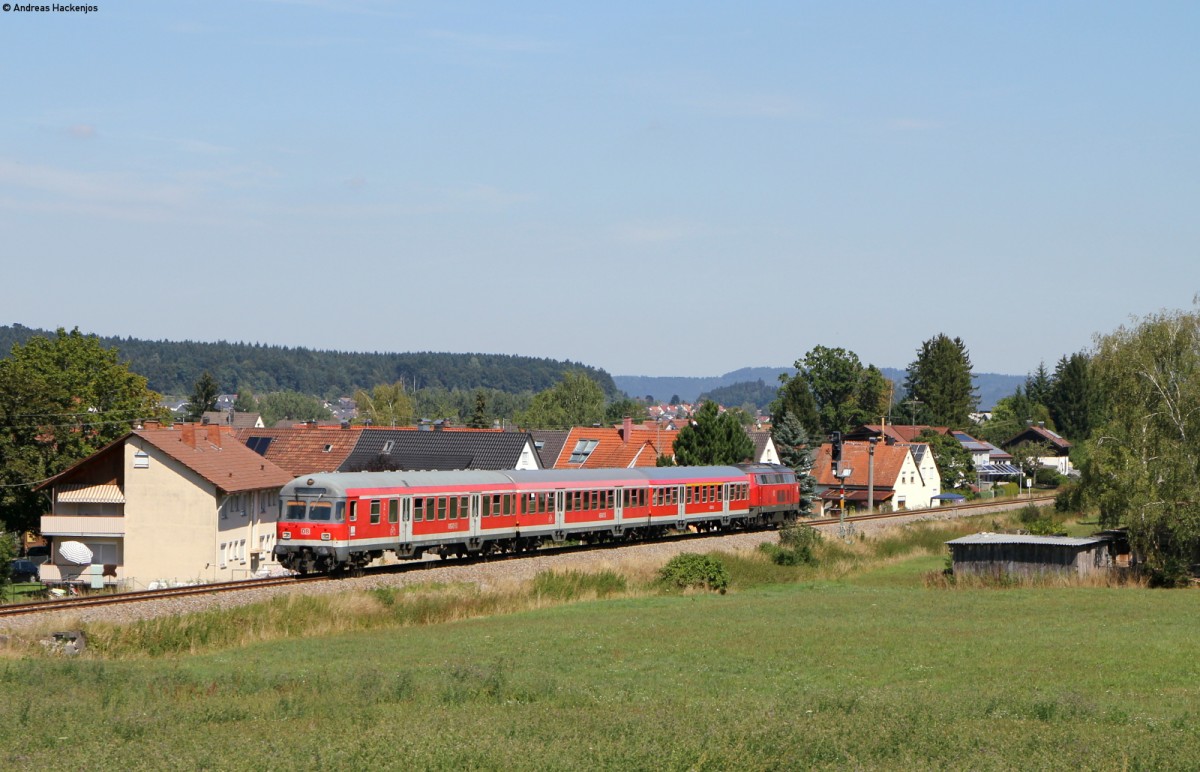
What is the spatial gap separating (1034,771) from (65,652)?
18884 mm

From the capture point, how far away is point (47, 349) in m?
73.8

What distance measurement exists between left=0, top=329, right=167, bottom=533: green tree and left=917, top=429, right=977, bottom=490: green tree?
225 feet

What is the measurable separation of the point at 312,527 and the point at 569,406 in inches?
5392

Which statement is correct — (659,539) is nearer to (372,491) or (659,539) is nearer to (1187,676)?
(372,491)

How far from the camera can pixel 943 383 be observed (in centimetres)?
16262

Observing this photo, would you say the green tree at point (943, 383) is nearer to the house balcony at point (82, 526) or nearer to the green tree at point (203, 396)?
the green tree at point (203, 396)

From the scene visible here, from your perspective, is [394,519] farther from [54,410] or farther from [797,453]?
[797,453]

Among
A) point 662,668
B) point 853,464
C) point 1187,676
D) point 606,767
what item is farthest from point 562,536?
point 853,464

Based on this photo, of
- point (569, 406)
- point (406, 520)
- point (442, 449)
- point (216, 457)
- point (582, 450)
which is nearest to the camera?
point (406, 520)

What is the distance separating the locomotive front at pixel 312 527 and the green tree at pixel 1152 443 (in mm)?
28919

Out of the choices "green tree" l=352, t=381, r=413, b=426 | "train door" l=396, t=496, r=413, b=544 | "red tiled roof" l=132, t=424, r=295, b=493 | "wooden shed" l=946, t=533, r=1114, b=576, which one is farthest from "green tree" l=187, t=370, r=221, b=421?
"wooden shed" l=946, t=533, r=1114, b=576

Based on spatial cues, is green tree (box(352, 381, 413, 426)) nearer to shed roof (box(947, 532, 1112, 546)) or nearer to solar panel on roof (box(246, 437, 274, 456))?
solar panel on roof (box(246, 437, 274, 456))

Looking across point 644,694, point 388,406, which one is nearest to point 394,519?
point 644,694

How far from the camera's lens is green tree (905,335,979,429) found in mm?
162125
